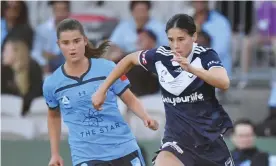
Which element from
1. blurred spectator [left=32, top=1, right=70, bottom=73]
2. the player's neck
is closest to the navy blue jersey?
the player's neck

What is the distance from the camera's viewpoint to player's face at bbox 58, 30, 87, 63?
657 cm

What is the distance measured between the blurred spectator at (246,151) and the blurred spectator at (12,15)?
352 centimetres

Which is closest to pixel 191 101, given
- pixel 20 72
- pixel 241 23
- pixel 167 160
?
pixel 167 160

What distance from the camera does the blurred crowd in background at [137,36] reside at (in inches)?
438

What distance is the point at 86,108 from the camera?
21.6ft

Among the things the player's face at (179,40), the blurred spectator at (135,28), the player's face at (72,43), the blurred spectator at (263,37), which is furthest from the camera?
the blurred spectator at (263,37)

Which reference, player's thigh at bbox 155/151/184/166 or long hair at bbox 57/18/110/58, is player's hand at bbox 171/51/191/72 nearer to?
player's thigh at bbox 155/151/184/166

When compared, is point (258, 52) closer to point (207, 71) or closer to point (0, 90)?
point (0, 90)

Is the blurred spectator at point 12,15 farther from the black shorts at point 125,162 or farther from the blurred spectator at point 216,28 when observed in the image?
the black shorts at point 125,162

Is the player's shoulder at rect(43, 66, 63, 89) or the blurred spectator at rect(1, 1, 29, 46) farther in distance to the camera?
the blurred spectator at rect(1, 1, 29, 46)

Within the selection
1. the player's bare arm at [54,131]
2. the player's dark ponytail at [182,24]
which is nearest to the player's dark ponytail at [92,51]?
the player's bare arm at [54,131]

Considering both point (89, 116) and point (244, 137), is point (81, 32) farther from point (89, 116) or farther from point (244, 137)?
point (244, 137)

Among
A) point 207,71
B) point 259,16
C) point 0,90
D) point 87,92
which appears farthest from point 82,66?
point 259,16

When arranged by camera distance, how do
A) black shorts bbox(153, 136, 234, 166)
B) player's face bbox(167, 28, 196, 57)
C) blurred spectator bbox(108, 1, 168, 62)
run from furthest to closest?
blurred spectator bbox(108, 1, 168, 62) < black shorts bbox(153, 136, 234, 166) < player's face bbox(167, 28, 196, 57)
